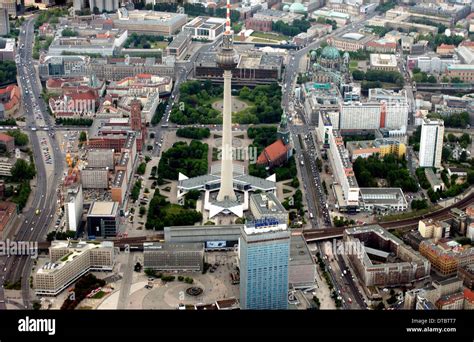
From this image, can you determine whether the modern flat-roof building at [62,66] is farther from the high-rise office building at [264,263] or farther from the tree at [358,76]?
the high-rise office building at [264,263]

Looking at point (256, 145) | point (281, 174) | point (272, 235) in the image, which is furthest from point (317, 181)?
point (272, 235)

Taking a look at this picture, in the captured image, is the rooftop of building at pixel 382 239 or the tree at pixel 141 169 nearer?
the rooftop of building at pixel 382 239

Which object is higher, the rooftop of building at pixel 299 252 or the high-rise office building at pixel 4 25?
the high-rise office building at pixel 4 25

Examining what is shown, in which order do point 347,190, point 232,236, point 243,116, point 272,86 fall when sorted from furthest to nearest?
point 272,86 → point 243,116 → point 347,190 → point 232,236

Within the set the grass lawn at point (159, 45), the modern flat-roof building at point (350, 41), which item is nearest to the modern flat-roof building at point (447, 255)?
the modern flat-roof building at point (350, 41)

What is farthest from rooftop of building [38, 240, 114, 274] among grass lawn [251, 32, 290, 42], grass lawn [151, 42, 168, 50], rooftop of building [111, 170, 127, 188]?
grass lawn [251, 32, 290, 42]

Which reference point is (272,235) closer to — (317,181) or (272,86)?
(317,181)
